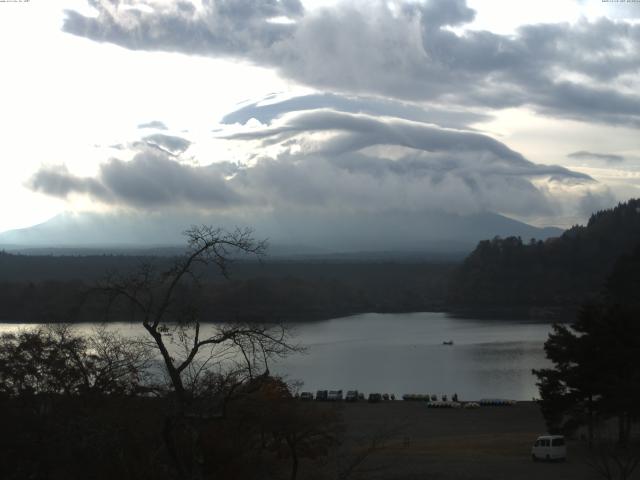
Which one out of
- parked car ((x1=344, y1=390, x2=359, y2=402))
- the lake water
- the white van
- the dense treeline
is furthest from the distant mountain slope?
the white van

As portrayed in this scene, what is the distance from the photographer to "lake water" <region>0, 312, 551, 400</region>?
34.4m

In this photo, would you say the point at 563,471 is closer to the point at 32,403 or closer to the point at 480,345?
the point at 32,403

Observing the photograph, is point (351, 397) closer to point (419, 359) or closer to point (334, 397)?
point (334, 397)

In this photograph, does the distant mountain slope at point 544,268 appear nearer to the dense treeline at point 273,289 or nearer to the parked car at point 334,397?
the dense treeline at point 273,289

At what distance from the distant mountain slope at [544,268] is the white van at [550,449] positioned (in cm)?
7492

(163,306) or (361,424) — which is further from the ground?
(163,306)

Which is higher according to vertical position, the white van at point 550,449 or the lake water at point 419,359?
the white van at point 550,449

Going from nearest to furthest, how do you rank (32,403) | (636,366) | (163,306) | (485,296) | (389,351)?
(163,306) < (32,403) < (636,366) < (389,351) < (485,296)

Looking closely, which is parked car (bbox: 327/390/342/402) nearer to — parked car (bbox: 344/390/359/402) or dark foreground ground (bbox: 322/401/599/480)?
parked car (bbox: 344/390/359/402)

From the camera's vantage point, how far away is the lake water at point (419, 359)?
34406 mm

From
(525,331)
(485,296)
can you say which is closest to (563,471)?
(525,331)

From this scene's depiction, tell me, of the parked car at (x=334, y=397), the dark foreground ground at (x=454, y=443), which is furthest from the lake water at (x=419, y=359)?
the dark foreground ground at (x=454, y=443)

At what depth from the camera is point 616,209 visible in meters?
111

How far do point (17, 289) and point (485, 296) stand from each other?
173 ft
